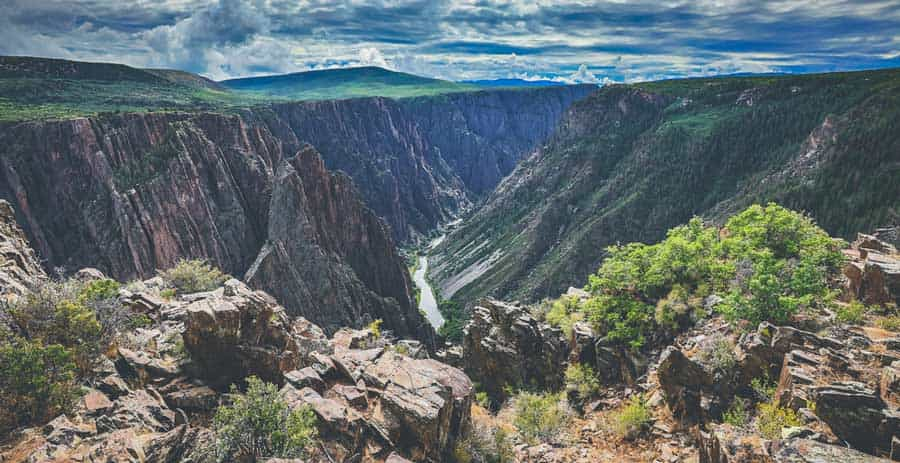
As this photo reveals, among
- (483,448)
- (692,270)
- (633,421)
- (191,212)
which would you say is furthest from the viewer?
(191,212)

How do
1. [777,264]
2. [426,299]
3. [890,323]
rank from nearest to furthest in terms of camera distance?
1. [890,323]
2. [777,264]
3. [426,299]

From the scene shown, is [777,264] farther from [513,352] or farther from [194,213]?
[194,213]

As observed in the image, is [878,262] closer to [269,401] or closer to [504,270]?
[269,401]

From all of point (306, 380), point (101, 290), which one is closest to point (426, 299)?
point (101, 290)

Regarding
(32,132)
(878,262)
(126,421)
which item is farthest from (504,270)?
(126,421)

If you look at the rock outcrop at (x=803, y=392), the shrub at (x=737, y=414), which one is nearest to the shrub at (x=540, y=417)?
the rock outcrop at (x=803, y=392)

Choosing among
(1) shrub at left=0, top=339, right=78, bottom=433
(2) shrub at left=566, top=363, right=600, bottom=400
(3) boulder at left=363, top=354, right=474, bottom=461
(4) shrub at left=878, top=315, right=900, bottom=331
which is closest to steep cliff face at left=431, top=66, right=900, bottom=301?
(4) shrub at left=878, top=315, right=900, bottom=331

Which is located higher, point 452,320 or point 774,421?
point 774,421
